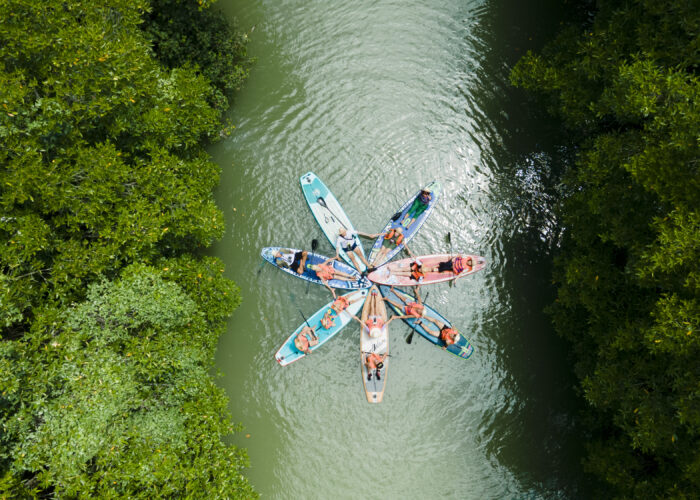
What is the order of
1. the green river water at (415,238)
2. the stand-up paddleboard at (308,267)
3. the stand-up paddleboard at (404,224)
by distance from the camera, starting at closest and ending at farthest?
the green river water at (415,238)
the stand-up paddleboard at (308,267)
the stand-up paddleboard at (404,224)

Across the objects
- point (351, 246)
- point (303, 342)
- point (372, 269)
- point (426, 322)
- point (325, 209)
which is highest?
point (325, 209)

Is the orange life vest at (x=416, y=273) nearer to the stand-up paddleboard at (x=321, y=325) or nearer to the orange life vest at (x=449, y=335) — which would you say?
the stand-up paddleboard at (x=321, y=325)

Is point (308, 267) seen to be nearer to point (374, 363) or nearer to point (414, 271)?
point (414, 271)

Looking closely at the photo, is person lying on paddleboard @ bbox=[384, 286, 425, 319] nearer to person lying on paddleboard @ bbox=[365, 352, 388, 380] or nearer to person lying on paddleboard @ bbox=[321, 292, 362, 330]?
person lying on paddleboard @ bbox=[365, 352, 388, 380]

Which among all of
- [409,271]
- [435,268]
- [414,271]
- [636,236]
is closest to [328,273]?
[409,271]

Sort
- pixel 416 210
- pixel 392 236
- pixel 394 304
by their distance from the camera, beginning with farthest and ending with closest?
1. pixel 416 210
2. pixel 392 236
3. pixel 394 304

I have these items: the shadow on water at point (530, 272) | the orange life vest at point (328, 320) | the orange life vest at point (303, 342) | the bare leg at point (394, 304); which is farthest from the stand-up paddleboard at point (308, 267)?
the shadow on water at point (530, 272)
